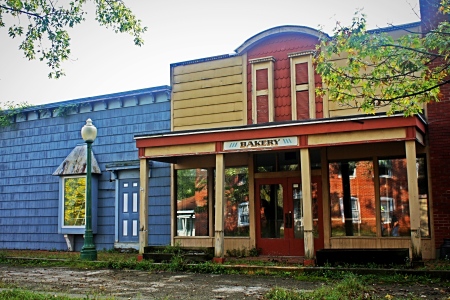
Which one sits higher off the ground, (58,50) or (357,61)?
(58,50)

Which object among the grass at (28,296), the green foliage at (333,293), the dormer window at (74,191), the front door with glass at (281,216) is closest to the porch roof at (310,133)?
the front door with glass at (281,216)

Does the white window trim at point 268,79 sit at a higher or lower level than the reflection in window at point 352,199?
higher

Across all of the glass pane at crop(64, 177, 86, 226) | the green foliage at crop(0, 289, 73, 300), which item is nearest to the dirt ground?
the green foliage at crop(0, 289, 73, 300)

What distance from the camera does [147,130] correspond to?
1831cm

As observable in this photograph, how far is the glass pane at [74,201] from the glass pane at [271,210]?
7330mm

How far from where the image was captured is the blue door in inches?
713

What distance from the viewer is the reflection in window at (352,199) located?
1452 cm

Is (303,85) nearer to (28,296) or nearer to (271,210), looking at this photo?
(271,210)

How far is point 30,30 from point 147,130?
7.21m

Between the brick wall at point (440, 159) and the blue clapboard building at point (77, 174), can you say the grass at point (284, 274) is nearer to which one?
the brick wall at point (440, 159)

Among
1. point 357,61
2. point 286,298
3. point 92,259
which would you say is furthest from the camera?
point 92,259

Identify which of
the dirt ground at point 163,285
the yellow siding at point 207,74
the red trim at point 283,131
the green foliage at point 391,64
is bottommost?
the dirt ground at point 163,285

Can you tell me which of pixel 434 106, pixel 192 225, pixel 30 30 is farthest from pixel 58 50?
pixel 434 106

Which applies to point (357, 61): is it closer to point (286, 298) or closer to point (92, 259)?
point (286, 298)
